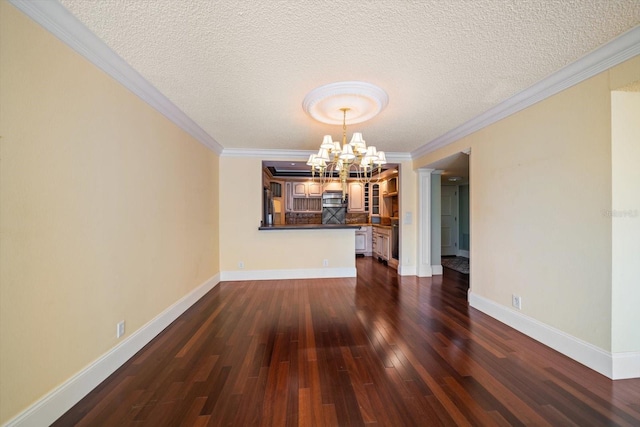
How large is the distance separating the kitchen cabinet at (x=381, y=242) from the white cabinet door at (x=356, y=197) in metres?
0.99

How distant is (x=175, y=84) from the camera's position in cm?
213

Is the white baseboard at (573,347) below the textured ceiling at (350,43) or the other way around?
below

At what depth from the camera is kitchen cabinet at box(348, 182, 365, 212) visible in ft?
23.6

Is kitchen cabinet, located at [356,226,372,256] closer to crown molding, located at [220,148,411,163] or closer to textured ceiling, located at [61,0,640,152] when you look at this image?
crown molding, located at [220,148,411,163]

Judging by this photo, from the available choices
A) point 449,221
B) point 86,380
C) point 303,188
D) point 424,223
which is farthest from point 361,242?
point 86,380

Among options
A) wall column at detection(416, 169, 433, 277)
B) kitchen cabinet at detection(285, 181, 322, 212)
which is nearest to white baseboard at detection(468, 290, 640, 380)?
wall column at detection(416, 169, 433, 277)

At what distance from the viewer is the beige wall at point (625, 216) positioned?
5.63 ft

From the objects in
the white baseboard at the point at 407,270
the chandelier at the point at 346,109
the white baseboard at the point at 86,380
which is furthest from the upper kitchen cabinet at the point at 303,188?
the white baseboard at the point at 86,380

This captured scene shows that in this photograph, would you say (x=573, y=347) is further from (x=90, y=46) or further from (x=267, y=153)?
(x=267, y=153)

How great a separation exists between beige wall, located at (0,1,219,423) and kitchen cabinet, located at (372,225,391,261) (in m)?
4.70

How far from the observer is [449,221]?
707cm

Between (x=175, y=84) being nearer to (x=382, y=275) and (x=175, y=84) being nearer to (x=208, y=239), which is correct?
(x=208, y=239)

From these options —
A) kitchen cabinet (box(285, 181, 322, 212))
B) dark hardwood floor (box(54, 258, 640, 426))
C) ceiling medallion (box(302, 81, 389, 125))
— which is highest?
ceiling medallion (box(302, 81, 389, 125))

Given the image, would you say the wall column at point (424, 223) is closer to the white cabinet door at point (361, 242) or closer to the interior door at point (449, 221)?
the white cabinet door at point (361, 242)
